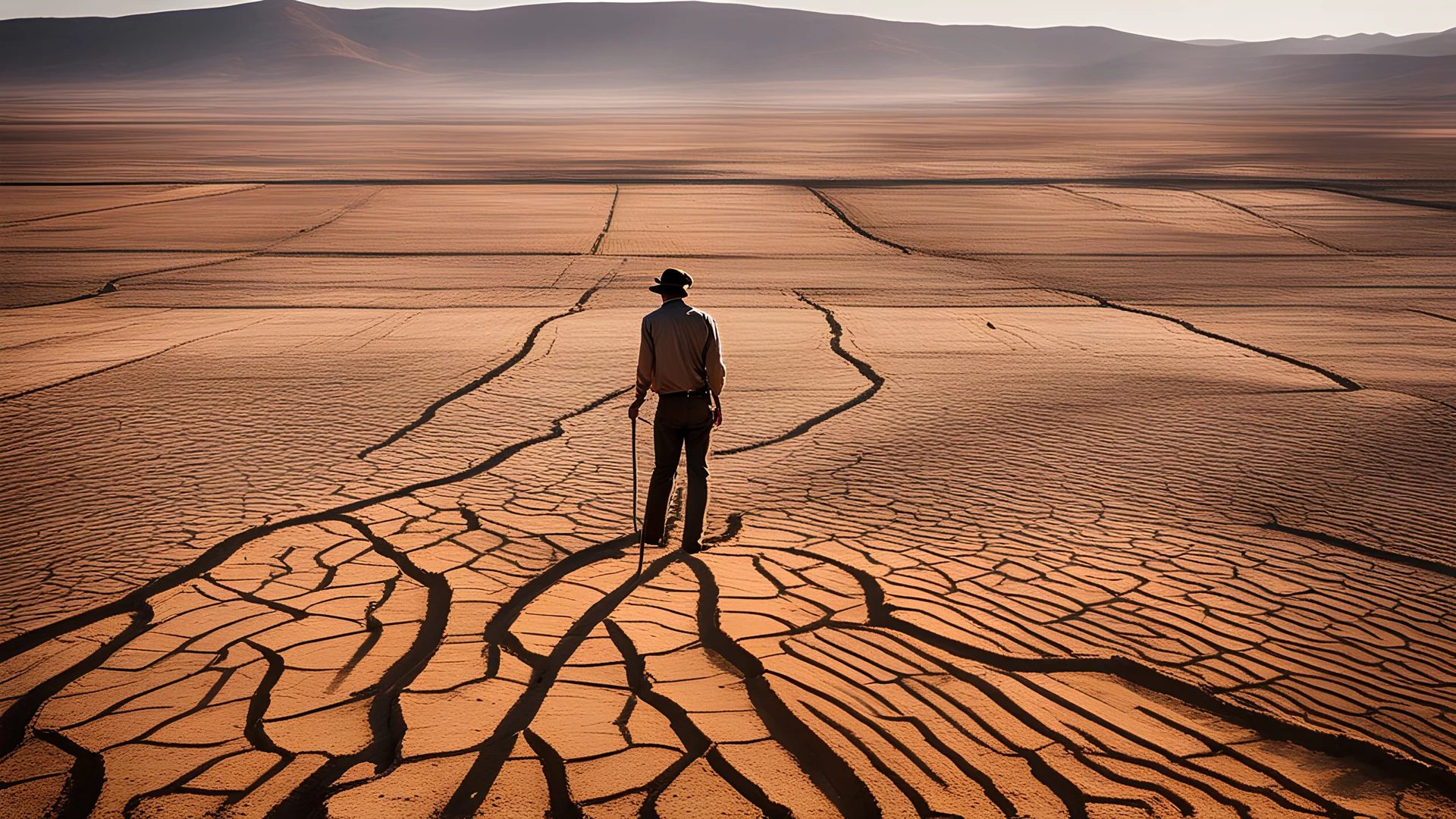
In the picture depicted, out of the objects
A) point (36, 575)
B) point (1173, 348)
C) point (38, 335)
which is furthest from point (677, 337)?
point (38, 335)

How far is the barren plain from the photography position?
331 centimetres

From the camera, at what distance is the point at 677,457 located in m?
5.23

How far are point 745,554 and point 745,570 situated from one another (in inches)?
8.6

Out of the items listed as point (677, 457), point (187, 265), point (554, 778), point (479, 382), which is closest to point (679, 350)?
point (677, 457)

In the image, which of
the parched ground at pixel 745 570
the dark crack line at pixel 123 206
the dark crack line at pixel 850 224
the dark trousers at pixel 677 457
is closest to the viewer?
the parched ground at pixel 745 570

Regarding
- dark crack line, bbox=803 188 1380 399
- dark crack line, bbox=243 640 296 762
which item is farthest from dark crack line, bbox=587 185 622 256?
dark crack line, bbox=243 640 296 762

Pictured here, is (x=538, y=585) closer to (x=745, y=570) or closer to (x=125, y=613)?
(x=745, y=570)

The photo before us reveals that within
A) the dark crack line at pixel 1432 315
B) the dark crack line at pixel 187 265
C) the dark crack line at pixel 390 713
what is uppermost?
the dark crack line at pixel 187 265

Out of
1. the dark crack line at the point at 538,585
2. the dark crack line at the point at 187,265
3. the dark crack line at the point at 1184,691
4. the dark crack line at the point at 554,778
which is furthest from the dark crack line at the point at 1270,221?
the dark crack line at the point at 554,778

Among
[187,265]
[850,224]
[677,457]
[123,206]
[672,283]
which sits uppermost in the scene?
[672,283]

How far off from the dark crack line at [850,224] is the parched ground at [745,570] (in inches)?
235

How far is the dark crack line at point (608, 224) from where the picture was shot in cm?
1742

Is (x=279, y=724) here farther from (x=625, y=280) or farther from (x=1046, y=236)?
(x=1046, y=236)

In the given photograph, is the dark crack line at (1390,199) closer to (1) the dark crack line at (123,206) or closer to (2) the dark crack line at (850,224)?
(2) the dark crack line at (850,224)
